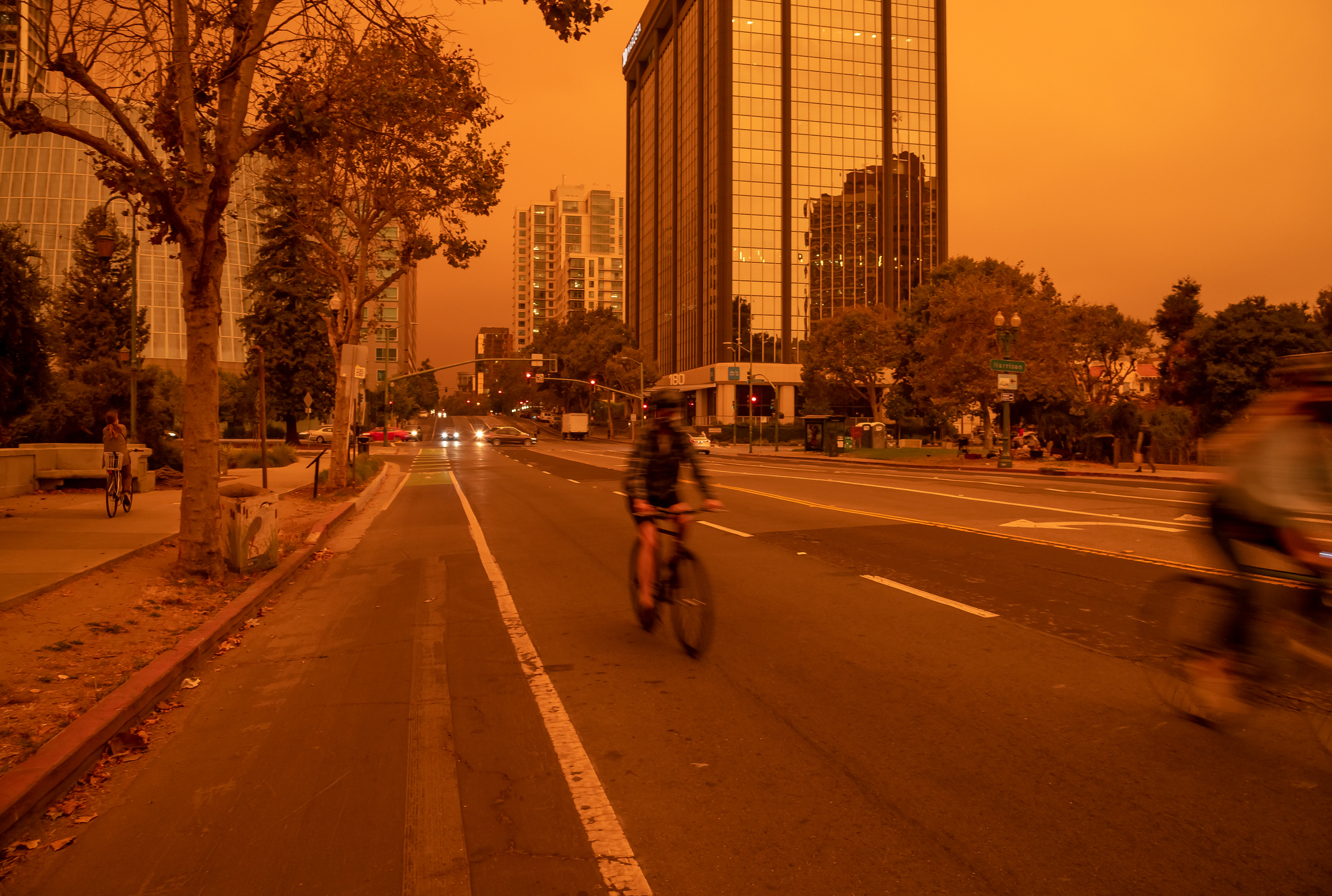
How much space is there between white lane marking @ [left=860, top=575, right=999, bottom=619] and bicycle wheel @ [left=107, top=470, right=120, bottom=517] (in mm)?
12618

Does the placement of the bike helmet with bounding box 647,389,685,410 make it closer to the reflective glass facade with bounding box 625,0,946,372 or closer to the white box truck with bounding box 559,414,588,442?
the reflective glass facade with bounding box 625,0,946,372

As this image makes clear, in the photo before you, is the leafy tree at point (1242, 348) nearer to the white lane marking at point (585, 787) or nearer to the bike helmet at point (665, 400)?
the bike helmet at point (665, 400)

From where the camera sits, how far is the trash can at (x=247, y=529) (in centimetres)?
998

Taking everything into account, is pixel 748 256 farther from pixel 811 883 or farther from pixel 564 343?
pixel 811 883

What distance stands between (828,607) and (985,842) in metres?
4.47

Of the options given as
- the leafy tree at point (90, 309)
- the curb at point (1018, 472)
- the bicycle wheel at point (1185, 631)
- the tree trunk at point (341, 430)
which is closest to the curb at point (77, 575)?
the bicycle wheel at point (1185, 631)

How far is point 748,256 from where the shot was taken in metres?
83.0

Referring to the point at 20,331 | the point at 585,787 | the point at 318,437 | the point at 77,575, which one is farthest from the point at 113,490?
the point at 318,437

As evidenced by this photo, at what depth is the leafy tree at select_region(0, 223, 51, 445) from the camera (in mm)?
18906

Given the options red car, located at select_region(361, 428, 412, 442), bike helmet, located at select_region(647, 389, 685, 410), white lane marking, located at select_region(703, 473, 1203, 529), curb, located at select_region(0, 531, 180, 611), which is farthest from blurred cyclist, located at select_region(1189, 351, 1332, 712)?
red car, located at select_region(361, 428, 412, 442)

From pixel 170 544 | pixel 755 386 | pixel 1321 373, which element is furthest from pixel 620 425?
pixel 1321 373

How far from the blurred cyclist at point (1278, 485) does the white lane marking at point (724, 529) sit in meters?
8.70

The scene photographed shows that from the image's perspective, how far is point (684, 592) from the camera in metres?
6.56

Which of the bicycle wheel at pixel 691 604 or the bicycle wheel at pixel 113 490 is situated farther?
the bicycle wheel at pixel 113 490
